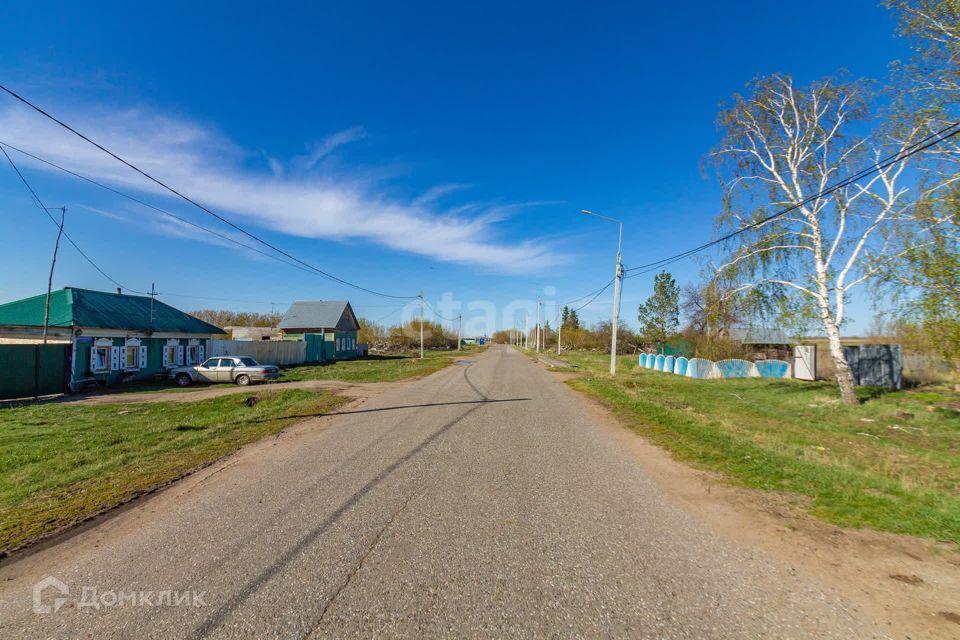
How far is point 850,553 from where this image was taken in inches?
154

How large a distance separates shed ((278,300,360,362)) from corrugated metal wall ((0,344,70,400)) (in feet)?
78.9

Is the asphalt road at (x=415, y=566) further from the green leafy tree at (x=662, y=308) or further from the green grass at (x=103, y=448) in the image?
the green leafy tree at (x=662, y=308)

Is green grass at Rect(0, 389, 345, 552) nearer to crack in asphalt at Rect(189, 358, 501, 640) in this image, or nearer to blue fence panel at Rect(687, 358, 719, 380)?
crack in asphalt at Rect(189, 358, 501, 640)

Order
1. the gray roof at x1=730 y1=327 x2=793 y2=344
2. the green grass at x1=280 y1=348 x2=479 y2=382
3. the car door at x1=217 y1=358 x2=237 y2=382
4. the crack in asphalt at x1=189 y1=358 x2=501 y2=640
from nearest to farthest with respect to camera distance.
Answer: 1. the crack in asphalt at x1=189 y1=358 x2=501 y2=640
2. the car door at x1=217 y1=358 x2=237 y2=382
3. the green grass at x1=280 y1=348 x2=479 y2=382
4. the gray roof at x1=730 y1=327 x2=793 y2=344

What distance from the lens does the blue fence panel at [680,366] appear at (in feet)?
93.0

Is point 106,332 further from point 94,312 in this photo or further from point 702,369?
point 702,369

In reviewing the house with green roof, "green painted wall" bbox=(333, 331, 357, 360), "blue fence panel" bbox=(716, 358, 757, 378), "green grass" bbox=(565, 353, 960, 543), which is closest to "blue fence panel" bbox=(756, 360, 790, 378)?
"blue fence panel" bbox=(716, 358, 757, 378)

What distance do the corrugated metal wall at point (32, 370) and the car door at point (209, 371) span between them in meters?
4.91

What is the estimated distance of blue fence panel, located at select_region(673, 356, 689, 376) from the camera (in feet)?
93.0

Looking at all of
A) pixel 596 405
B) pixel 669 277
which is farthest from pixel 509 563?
pixel 669 277

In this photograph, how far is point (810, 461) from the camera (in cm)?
712

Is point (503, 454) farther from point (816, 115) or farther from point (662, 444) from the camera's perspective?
point (816, 115)

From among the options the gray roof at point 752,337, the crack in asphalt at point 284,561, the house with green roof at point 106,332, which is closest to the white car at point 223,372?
the house with green roof at point 106,332

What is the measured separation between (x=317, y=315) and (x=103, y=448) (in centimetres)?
4040
